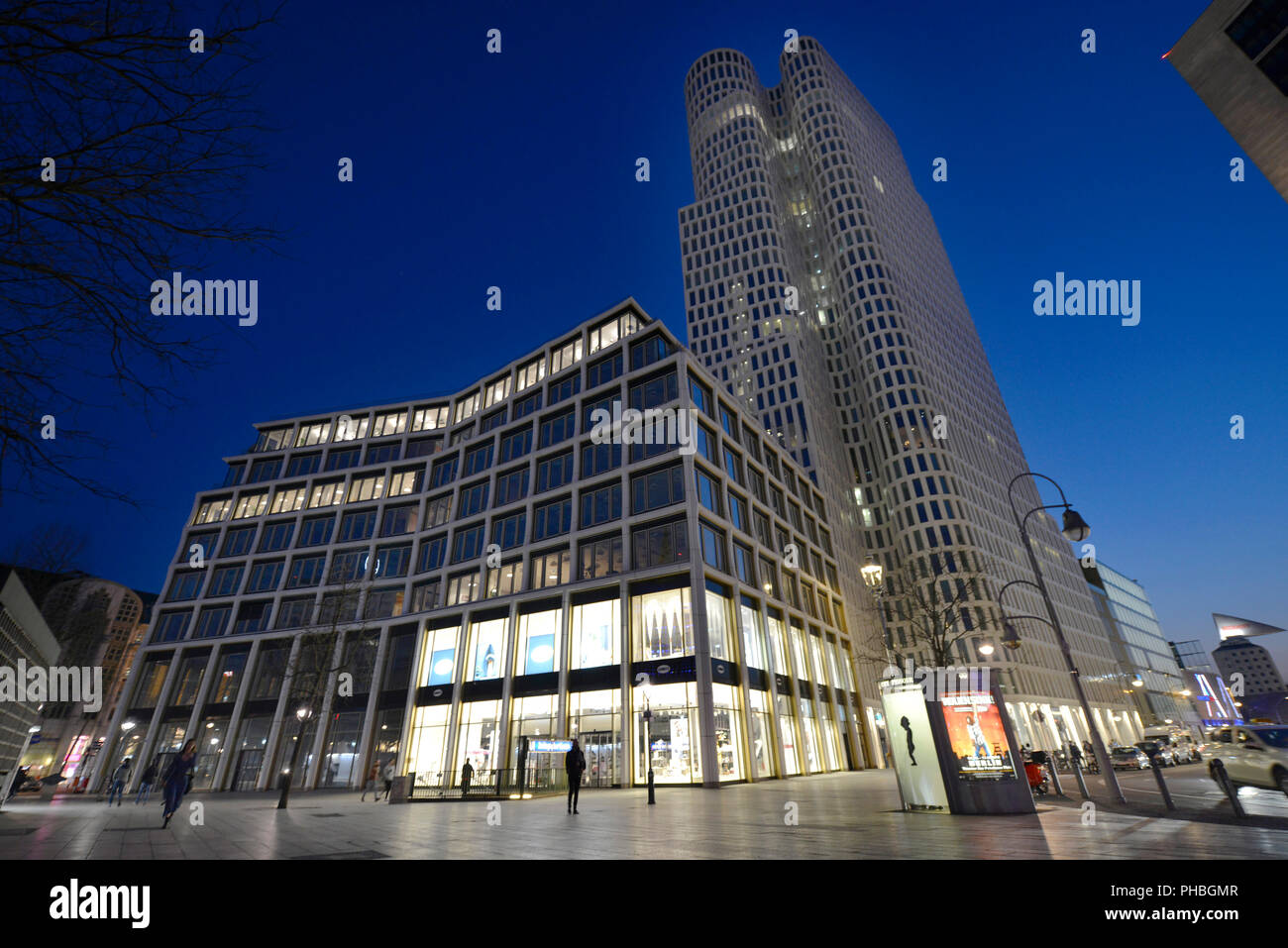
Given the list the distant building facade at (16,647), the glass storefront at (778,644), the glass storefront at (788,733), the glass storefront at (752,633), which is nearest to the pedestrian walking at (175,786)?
the distant building facade at (16,647)

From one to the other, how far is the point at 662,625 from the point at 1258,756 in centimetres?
2272

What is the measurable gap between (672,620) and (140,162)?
29.2 metres

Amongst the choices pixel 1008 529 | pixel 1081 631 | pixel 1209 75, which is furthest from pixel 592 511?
pixel 1081 631

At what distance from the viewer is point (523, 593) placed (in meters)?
37.1

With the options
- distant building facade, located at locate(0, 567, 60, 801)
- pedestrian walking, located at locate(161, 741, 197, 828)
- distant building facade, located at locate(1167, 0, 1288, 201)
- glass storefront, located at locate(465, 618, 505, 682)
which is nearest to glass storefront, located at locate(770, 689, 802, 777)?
glass storefront, located at locate(465, 618, 505, 682)

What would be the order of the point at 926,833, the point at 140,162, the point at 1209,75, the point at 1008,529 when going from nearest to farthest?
the point at 140,162 → the point at 926,833 → the point at 1209,75 → the point at 1008,529

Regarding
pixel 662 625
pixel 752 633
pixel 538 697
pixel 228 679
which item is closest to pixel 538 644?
pixel 538 697

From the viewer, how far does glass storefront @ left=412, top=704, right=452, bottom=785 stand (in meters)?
37.1

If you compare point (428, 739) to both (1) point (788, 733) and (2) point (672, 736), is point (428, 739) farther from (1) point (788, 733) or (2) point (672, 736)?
(1) point (788, 733)

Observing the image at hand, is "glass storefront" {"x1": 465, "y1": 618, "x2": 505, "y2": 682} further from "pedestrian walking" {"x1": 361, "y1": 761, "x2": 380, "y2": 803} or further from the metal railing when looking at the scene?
the metal railing
